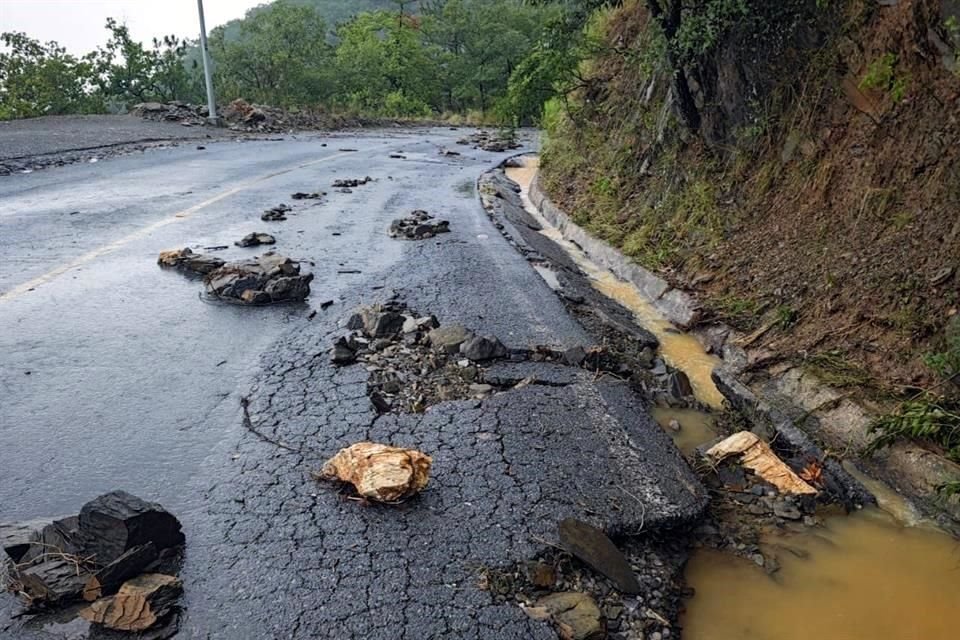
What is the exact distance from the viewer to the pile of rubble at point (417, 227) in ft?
26.6

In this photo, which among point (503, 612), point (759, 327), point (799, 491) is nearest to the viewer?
point (503, 612)

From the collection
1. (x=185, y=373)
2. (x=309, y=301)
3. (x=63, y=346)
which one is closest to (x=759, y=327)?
(x=309, y=301)

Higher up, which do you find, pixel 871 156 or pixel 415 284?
pixel 871 156

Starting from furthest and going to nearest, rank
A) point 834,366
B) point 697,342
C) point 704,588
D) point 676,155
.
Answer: point 676,155 → point 697,342 → point 834,366 → point 704,588

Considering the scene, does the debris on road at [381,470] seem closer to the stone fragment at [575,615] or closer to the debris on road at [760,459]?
the stone fragment at [575,615]

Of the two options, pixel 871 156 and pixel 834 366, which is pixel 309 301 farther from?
pixel 871 156

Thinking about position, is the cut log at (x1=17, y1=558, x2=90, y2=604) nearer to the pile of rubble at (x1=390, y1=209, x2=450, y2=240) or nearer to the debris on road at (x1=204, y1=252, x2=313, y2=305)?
the debris on road at (x1=204, y1=252, x2=313, y2=305)

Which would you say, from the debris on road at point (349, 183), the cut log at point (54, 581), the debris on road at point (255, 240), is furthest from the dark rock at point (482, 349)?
the debris on road at point (349, 183)

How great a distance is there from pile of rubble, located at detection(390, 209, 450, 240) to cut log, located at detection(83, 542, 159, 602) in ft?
19.0

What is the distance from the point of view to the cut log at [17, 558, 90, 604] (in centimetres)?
234

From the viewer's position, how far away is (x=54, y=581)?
238 centimetres

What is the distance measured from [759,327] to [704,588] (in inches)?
119

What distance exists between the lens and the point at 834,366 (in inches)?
177

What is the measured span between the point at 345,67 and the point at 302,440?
44929mm
